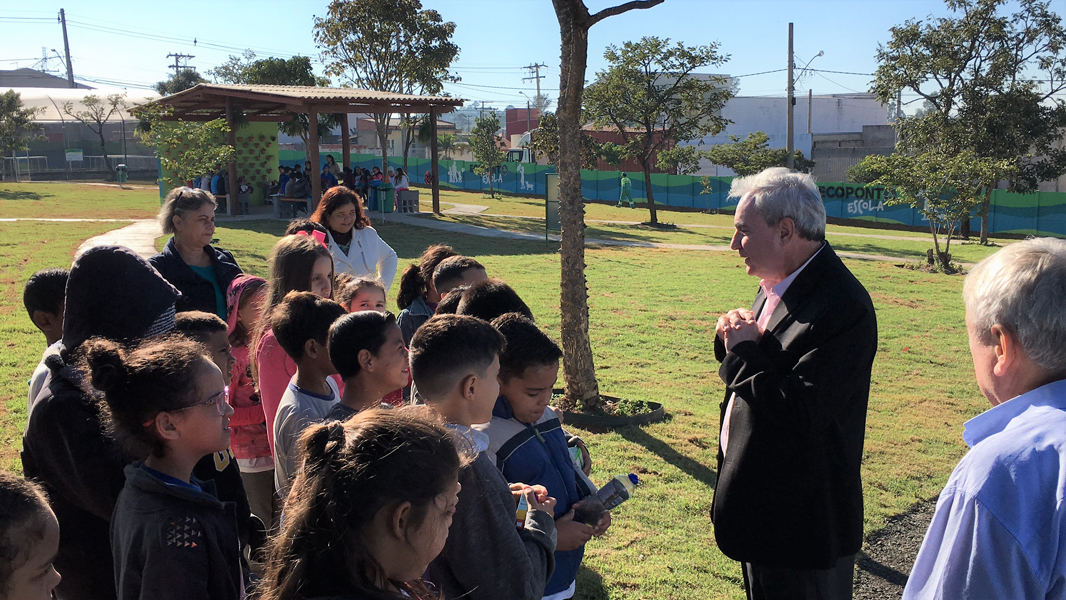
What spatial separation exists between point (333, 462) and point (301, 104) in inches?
795

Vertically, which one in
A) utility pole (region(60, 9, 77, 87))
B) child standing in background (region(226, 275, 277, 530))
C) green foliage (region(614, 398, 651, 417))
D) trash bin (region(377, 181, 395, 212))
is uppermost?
utility pole (region(60, 9, 77, 87))

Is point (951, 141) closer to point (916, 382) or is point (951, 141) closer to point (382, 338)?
point (916, 382)

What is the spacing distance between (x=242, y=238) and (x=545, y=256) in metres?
7.08

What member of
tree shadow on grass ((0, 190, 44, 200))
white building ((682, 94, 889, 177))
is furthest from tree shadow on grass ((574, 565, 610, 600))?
white building ((682, 94, 889, 177))

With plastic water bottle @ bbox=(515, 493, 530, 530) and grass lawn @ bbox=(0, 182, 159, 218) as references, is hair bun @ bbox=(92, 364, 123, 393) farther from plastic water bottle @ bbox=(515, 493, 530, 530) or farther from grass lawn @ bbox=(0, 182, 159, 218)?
grass lawn @ bbox=(0, 182, 159, 218)

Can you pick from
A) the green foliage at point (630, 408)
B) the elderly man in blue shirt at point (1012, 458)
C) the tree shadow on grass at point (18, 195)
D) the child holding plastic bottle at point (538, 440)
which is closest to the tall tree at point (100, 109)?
the tree shadow on grass at point (18, 195)

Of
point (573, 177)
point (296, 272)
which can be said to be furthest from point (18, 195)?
point (296, 272)

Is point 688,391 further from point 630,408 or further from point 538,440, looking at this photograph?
point 538,440

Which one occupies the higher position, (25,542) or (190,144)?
(190,144)

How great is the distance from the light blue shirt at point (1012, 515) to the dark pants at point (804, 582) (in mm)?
1337

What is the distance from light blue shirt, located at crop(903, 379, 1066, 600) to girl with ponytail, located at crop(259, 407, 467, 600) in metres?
1.08

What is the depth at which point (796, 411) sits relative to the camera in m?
2.80

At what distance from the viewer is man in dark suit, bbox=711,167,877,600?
281 cm

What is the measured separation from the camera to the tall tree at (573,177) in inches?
257
